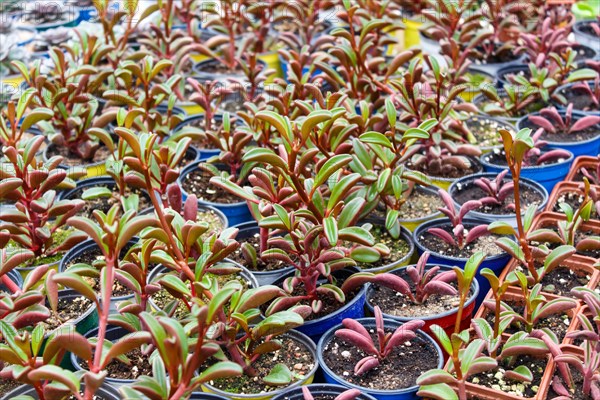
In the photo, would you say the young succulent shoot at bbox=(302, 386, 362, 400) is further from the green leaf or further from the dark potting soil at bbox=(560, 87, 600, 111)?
the dark potting soil at bbox=(560, 87, 600, 111)

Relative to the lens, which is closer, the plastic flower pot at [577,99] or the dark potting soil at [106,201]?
the dark potting soil at [106,201]

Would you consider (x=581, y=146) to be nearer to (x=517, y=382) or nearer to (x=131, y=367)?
(x=517, y=382)

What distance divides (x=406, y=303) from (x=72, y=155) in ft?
5.80

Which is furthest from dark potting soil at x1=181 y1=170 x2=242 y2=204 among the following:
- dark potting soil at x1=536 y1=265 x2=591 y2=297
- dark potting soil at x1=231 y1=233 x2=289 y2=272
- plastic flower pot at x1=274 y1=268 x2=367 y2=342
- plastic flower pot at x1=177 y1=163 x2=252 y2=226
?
dark potting soil at x1=536 y1=265 x2=591 y2=297

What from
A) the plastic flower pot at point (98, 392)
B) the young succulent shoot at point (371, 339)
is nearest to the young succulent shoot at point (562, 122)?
the young succulent shoot at point (371, 339)

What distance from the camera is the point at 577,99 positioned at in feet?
12.5

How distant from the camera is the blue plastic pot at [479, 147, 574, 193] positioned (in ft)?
10.2

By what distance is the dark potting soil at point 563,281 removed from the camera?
2.48m

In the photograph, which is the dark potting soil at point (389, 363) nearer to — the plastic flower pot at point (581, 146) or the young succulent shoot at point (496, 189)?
the young succulent shoot at point (496, 189)

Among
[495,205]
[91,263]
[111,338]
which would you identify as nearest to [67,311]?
[111,338]

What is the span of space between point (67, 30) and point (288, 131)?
2902mm

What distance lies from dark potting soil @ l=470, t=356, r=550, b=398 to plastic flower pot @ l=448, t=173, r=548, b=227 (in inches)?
28.3

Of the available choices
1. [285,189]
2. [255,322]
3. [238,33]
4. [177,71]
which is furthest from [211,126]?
[255,322]

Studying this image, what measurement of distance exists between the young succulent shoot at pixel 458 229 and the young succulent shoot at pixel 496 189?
15 centimetres
